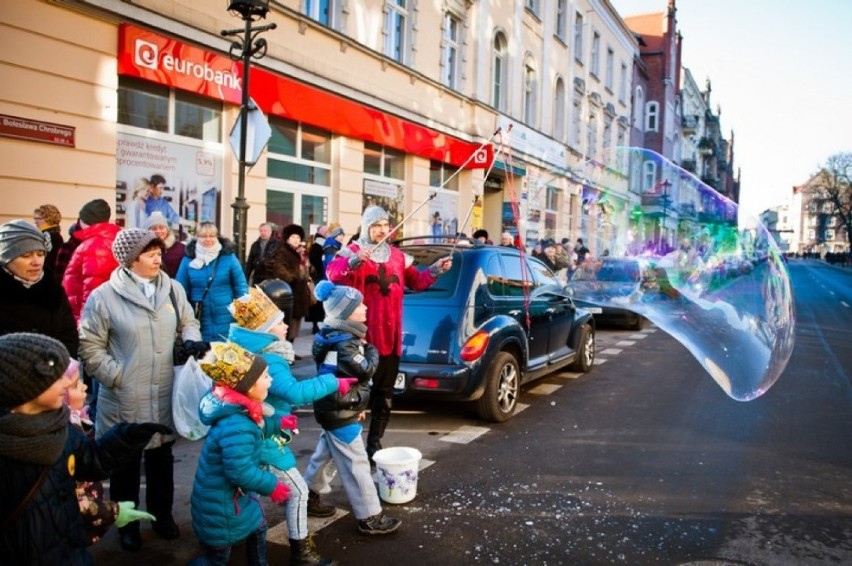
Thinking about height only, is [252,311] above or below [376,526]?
above

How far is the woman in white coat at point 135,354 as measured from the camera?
3594 millimetres

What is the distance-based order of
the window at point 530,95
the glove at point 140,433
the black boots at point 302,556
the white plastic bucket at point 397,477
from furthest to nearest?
the window at point 530,95, the white plastic bucket at point 397,477, the black boots at point 302,556, the glove at point 140,433

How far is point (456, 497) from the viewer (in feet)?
14.8

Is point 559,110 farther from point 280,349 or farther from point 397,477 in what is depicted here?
point 280,349

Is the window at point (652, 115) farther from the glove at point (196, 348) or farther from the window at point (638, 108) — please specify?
the glove at point (196, 348)

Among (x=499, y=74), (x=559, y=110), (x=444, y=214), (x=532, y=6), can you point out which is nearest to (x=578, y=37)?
(x=559, y=110)

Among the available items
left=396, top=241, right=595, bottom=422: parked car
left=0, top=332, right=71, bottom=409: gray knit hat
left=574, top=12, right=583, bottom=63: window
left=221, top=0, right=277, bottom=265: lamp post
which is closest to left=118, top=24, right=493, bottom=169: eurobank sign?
left=396, top=241, right=595, bottom=422: parked car

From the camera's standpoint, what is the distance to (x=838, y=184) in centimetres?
7706

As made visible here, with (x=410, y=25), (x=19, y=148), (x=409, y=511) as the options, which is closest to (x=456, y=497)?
(x=409, y=511)

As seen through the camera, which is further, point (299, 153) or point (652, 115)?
point (652, 115)

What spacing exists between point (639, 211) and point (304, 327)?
671 cm

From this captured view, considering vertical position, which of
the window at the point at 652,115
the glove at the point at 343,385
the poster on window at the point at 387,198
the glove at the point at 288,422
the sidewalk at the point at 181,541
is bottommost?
the sidewalk at the point at 181,541

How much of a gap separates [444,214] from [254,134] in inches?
413

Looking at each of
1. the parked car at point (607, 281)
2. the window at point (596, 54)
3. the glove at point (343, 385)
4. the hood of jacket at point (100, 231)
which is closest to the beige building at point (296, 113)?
the parked car at point (607, 281)
